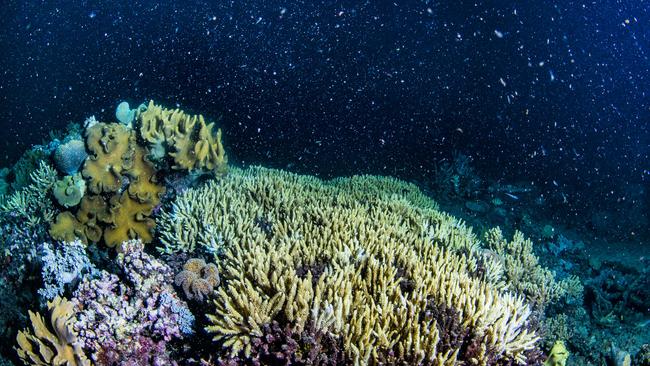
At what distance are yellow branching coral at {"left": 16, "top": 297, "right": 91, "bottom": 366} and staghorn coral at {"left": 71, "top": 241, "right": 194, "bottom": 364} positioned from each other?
11cm

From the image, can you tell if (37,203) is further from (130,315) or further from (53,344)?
(130,315)

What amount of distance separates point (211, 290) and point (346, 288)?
137 centimetres

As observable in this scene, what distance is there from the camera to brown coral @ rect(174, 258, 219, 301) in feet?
11.8

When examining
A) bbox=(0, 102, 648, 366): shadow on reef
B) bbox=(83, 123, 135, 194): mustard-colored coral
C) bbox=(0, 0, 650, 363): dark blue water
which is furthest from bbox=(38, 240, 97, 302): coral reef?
bbox=(0, 0, 650, 363): dark blue water

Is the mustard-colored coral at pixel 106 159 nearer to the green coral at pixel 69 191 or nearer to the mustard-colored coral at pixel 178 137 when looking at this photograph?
the green coral at pixel 69 191

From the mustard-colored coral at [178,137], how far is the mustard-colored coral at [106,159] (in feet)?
1.20

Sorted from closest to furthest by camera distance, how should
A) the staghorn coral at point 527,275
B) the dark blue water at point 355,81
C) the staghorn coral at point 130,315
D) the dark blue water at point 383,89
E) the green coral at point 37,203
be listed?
1. the staghorn coral at point 130,315
2. the staghorn coral at point 527,275
3. the green coral at point 37,203
4. the dark blue water at point 383,89
5. the dark blue water at point 355,81

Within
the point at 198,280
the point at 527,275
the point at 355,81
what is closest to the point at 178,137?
the point at 198,280

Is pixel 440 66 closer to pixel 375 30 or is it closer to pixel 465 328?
pixel 375 30

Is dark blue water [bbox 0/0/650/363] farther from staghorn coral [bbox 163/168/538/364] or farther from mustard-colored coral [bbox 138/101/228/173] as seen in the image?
mustard-colored coral [bbox 138/101/228/173]

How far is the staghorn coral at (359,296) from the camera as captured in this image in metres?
2.84

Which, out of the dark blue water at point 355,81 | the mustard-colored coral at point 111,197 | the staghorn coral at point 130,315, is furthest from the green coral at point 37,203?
the dark blue water at point 355,81

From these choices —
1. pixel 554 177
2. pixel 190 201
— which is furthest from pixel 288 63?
pixel 190 201

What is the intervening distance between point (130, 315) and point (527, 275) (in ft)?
18.4
